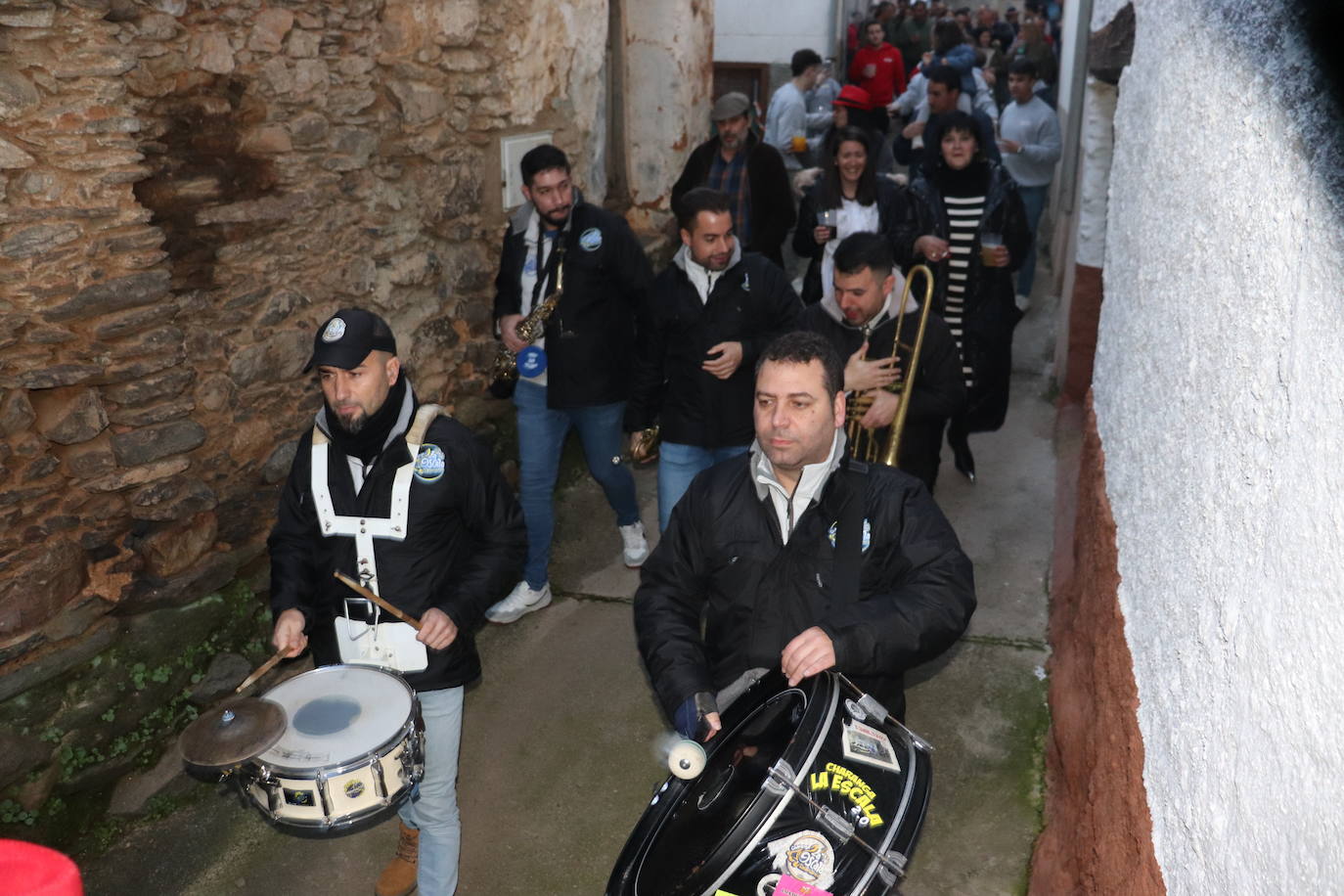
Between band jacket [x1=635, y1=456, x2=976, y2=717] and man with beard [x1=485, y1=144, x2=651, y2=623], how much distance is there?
222 cm

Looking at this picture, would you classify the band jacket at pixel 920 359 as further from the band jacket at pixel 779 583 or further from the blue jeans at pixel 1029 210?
the blue jeans at pixel 1029 210

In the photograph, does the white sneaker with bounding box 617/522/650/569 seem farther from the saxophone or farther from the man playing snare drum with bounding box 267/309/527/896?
the man playing snare drum with bounding box 267/309/527/896

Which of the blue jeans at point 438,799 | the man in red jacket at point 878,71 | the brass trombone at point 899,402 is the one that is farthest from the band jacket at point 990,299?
the man in red jacket at point 878,71

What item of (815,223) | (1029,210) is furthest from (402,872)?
(1029,210)

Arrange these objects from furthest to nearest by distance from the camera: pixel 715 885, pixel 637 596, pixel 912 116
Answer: pixel 912 116, pixel 637 596, pixel 715 885

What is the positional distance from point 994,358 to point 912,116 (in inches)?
256

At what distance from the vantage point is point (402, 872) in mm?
3914

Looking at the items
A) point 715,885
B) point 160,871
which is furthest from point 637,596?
point 160,871

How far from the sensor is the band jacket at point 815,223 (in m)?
6.09

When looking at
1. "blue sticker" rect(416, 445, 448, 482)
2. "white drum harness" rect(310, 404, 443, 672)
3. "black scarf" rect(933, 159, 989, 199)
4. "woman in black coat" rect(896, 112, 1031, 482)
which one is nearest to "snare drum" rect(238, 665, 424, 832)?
"white drum harness" rect(310, 404, 443, 672)

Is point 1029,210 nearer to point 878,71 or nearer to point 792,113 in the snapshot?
point 792,113

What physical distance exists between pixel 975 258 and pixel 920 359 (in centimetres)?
200

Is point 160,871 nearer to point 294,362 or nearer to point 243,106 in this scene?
point 294,362

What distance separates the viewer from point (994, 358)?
20.4ft
